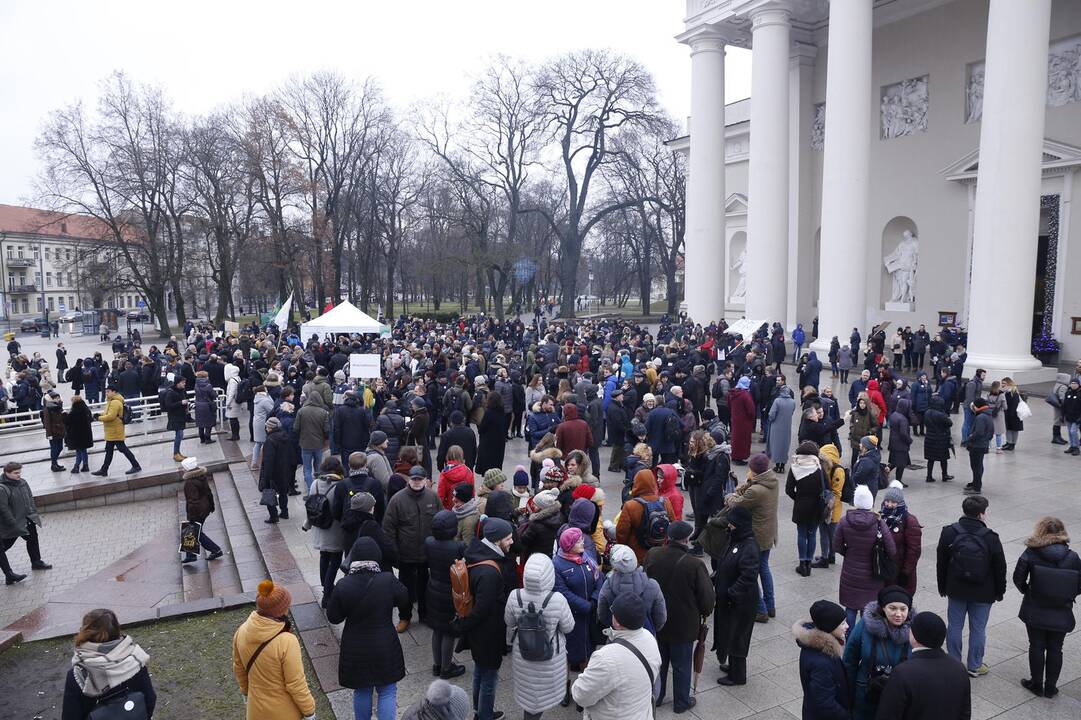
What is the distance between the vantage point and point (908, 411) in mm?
11117

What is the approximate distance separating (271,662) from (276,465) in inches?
263

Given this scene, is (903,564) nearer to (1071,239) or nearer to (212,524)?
(212,524)

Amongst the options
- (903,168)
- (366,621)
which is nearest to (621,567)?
(366,621)

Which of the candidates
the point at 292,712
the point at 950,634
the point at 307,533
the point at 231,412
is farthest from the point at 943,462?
the point at 231,412

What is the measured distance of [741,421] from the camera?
477 inches

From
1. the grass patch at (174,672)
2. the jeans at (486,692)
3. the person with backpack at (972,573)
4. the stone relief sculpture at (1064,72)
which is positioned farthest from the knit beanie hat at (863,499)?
the stone relief sculpture at (1064,72)

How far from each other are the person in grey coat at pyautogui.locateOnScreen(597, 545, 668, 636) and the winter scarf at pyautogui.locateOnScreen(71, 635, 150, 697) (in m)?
2.85

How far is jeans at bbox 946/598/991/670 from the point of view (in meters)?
5.76

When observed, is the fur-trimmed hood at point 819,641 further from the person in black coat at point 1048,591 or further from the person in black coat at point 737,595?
the person in black coat at point 1048,591

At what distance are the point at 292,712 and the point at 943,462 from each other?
33.9 ft

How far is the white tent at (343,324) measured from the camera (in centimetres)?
2374

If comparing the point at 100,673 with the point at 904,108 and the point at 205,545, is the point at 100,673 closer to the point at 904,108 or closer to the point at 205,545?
the point at 205,545

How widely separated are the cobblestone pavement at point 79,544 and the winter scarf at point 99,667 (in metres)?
6.12

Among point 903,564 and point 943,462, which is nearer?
point 903,564
